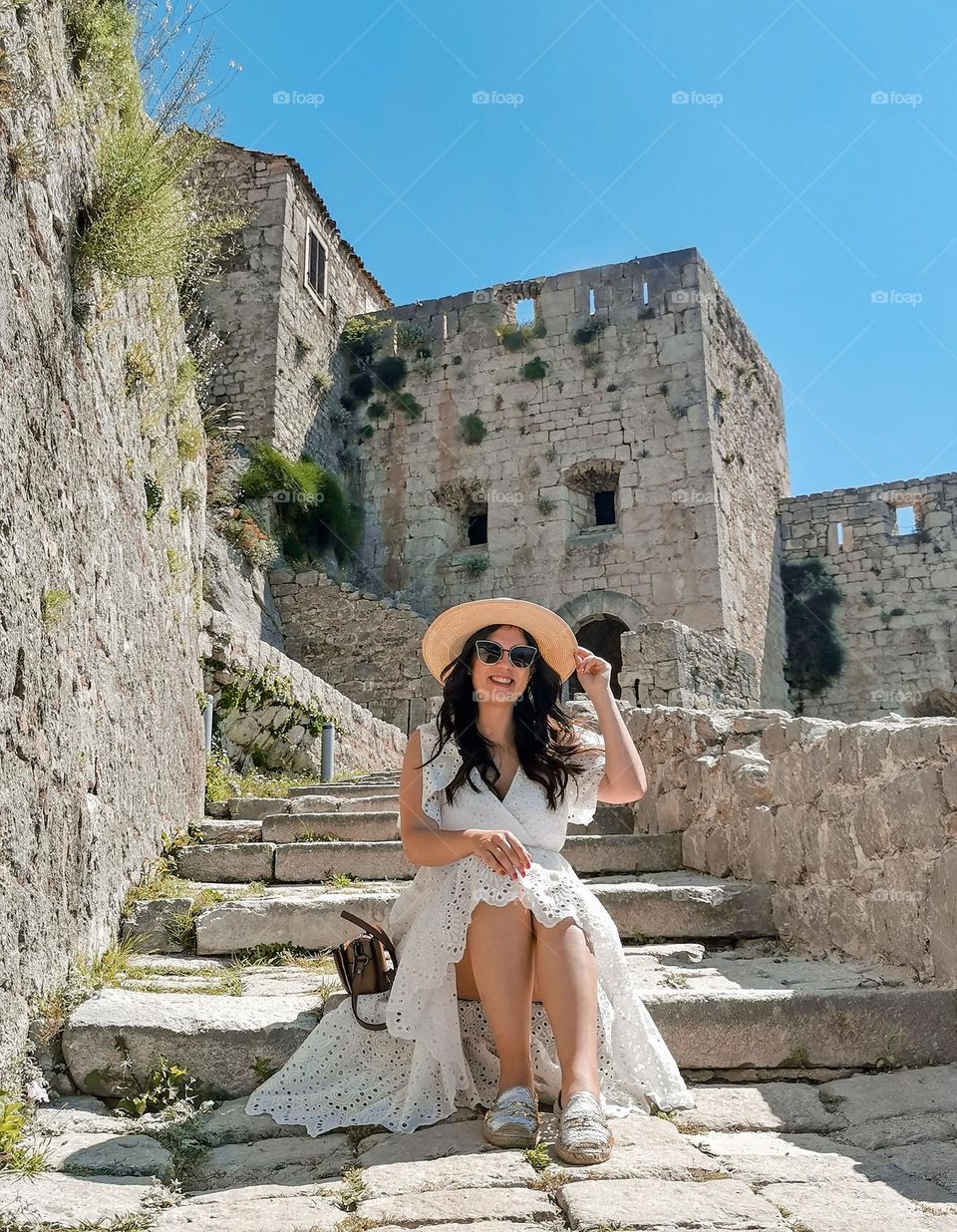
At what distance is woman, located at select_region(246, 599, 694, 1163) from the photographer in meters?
2.66

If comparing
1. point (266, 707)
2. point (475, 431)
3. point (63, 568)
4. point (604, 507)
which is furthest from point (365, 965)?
point (475, 431)

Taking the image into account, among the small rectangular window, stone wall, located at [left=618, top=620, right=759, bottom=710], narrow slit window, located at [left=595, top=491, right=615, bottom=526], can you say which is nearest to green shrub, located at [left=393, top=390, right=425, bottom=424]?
the small rectangular window

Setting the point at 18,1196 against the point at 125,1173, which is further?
the point at 125,1173

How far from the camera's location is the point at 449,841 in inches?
115

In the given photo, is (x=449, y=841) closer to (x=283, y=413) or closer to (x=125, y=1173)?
(x=125, y=1173)

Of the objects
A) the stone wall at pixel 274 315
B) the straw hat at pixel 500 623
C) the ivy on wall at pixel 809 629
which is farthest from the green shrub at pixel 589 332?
the straw hat at pixel 500 623

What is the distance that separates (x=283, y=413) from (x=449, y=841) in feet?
46.6

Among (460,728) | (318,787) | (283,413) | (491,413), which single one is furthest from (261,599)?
(460,728)

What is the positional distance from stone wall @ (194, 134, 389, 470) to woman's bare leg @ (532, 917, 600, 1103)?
46.0 feet

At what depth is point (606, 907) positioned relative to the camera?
4191mm

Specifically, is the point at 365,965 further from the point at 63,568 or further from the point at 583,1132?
the point at 63,568

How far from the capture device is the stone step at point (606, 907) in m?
4.03

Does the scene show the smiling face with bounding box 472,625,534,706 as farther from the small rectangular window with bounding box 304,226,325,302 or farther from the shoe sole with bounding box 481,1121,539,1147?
the small rectangular window with bounding box 304,226,325,302

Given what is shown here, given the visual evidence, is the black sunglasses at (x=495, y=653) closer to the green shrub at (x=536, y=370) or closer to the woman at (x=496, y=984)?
the woman at (x=496, y=984)
